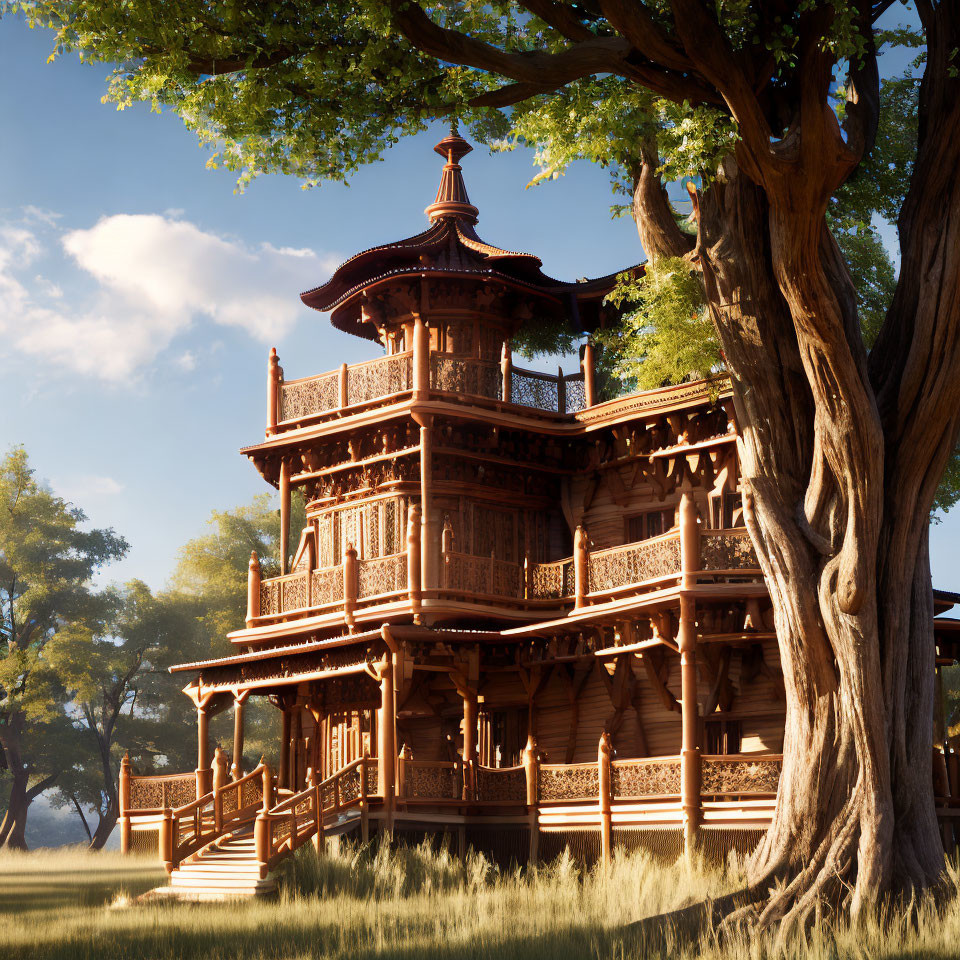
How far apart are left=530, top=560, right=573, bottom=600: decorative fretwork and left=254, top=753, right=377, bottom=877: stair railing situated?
4.36 metres

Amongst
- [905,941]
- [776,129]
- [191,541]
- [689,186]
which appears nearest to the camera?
[905,941]

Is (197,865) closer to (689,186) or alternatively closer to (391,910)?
(391,910)

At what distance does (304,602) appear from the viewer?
26234mm

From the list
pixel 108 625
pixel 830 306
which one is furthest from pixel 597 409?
pixel 108 625

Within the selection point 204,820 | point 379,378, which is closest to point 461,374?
point 379,378

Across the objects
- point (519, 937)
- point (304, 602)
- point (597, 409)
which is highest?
point (597, 409)

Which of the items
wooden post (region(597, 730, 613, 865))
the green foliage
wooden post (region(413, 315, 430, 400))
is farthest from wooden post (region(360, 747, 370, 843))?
the green foliage

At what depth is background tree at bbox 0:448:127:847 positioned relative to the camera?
4825 cm

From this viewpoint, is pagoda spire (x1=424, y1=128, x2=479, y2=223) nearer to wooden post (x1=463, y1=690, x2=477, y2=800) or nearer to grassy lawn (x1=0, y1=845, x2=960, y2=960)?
wooden post (x1=463, y1=690, x2=477, y2=800)

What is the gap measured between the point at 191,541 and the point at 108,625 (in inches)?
198

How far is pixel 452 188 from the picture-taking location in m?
30.5

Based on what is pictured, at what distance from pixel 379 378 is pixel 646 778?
30.1ft

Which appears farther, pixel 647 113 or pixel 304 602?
pixel 304 602

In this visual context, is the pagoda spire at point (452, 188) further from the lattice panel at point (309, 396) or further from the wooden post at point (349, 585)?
the wooden post at point (349, 585)
